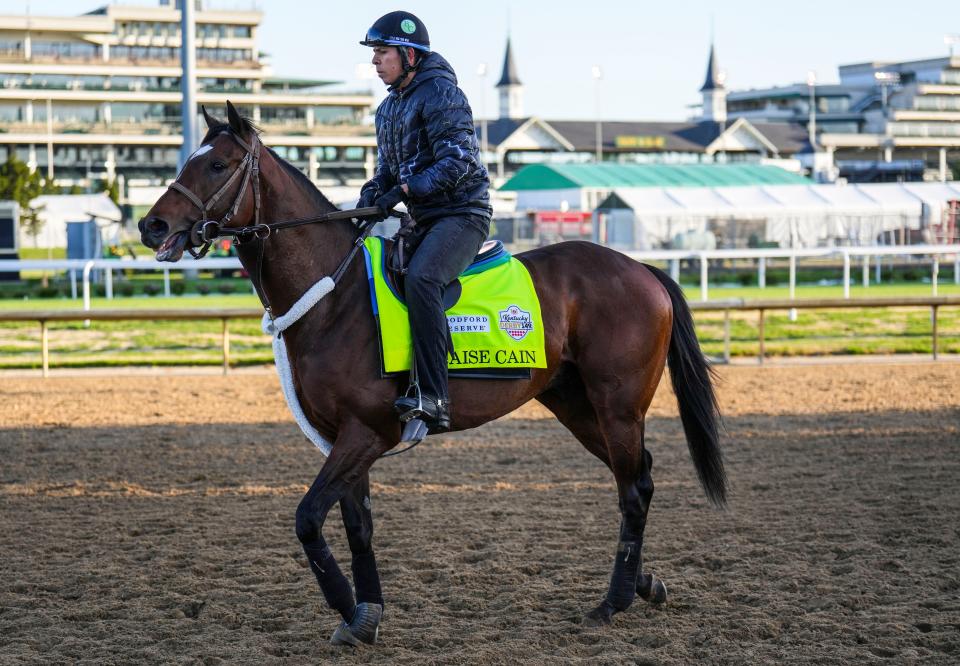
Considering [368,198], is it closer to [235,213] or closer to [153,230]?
[235,213]

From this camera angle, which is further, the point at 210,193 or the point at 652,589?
the point at 652,589

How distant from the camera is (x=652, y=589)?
209 inches

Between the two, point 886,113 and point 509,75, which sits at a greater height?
point 509,75

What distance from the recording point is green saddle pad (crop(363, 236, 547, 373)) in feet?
16.3

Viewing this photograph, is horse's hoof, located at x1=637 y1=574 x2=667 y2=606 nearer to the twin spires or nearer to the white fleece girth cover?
the white fleece girth cover

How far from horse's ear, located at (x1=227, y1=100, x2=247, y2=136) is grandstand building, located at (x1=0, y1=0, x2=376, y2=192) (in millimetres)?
62014

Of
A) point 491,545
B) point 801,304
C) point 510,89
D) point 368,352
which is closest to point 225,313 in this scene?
point 801,304

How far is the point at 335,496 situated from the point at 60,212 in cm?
4608

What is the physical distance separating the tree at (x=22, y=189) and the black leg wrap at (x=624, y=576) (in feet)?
142

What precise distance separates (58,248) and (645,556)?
48.5 meters

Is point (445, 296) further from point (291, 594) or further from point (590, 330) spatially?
point (291, 594)

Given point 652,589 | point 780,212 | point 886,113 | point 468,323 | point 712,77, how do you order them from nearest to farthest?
point 468,323 < point 652,589 < point 780,212 < point 886,113 < point 712,77

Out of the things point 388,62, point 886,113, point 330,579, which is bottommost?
point 330,579

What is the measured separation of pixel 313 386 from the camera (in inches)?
190
